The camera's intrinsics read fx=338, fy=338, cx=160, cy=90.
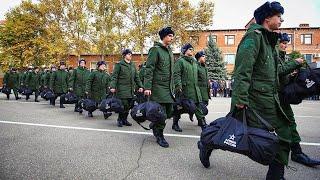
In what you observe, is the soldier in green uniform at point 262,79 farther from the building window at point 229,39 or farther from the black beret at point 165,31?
the building window at point 229,39

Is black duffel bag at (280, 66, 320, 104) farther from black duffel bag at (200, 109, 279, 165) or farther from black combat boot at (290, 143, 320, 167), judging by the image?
black duffel bag at (200, 109, 279, 165)

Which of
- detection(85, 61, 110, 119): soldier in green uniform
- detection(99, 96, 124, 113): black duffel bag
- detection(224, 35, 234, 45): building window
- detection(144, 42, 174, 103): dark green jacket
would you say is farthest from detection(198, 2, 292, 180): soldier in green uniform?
detection(224, 35, 234, 45): building window

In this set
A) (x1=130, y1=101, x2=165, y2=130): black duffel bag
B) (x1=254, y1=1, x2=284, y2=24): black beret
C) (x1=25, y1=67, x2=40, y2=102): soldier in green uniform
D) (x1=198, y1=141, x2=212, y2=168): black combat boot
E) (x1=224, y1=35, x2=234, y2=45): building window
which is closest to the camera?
(x1=254, y1=1, x2=284, y2=24): black beret

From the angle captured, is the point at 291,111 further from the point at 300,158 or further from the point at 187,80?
the point at 187,80

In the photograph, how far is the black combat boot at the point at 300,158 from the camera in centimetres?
483

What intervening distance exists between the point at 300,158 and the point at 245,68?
2229 millimetres

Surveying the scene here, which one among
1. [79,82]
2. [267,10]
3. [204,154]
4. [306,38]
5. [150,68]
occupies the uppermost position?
[306,38]

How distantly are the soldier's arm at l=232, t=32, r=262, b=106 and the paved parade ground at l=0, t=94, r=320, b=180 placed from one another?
1.23 meters

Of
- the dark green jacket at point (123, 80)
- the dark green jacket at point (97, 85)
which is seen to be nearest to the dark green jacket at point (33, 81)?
the dark green jacket at point (97, 85)

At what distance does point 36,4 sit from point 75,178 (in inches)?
1692

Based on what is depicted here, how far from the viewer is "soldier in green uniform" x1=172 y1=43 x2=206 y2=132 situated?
7820 millimetres

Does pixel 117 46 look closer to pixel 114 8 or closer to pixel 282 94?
pixel 114 8

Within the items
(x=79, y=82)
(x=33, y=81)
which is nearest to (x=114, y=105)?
(x=79, y=82)

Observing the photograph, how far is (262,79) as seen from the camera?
12.2ft
